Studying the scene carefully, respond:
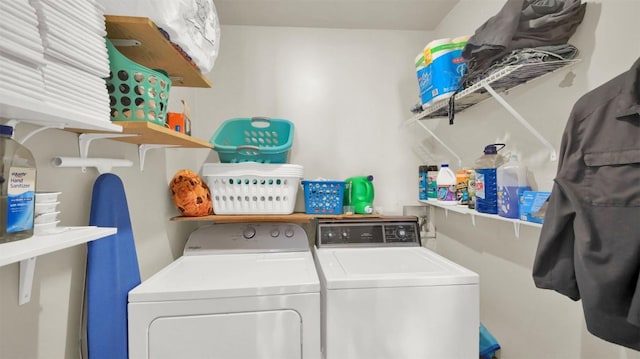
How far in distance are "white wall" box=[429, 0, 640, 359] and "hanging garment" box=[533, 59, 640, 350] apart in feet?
0.90

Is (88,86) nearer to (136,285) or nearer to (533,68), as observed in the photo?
(136,285)

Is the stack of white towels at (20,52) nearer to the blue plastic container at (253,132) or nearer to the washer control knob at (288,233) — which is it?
the blue plastic container at (253,132)

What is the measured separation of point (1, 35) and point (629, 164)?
1465 mm

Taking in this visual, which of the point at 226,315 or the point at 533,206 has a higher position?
the point at 533,206

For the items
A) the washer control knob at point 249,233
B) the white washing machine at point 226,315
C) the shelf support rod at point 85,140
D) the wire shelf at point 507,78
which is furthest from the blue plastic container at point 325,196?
the shelf support rod at point 85,140

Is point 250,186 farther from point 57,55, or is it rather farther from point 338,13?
point 338,13

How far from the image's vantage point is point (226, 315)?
1208mm

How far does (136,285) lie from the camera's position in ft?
4.08

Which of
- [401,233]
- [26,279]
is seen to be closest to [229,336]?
[26,279]

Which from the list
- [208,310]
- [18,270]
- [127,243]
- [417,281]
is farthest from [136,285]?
[417,281]

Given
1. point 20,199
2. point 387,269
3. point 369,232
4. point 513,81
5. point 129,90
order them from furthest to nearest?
point 369,232, point 387,269, point 513,81, point 129,90, point 20,199

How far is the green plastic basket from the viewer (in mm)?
1021

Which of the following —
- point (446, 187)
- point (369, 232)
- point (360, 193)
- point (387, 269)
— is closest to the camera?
point (387, 269)

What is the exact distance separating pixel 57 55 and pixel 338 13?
1839mm
